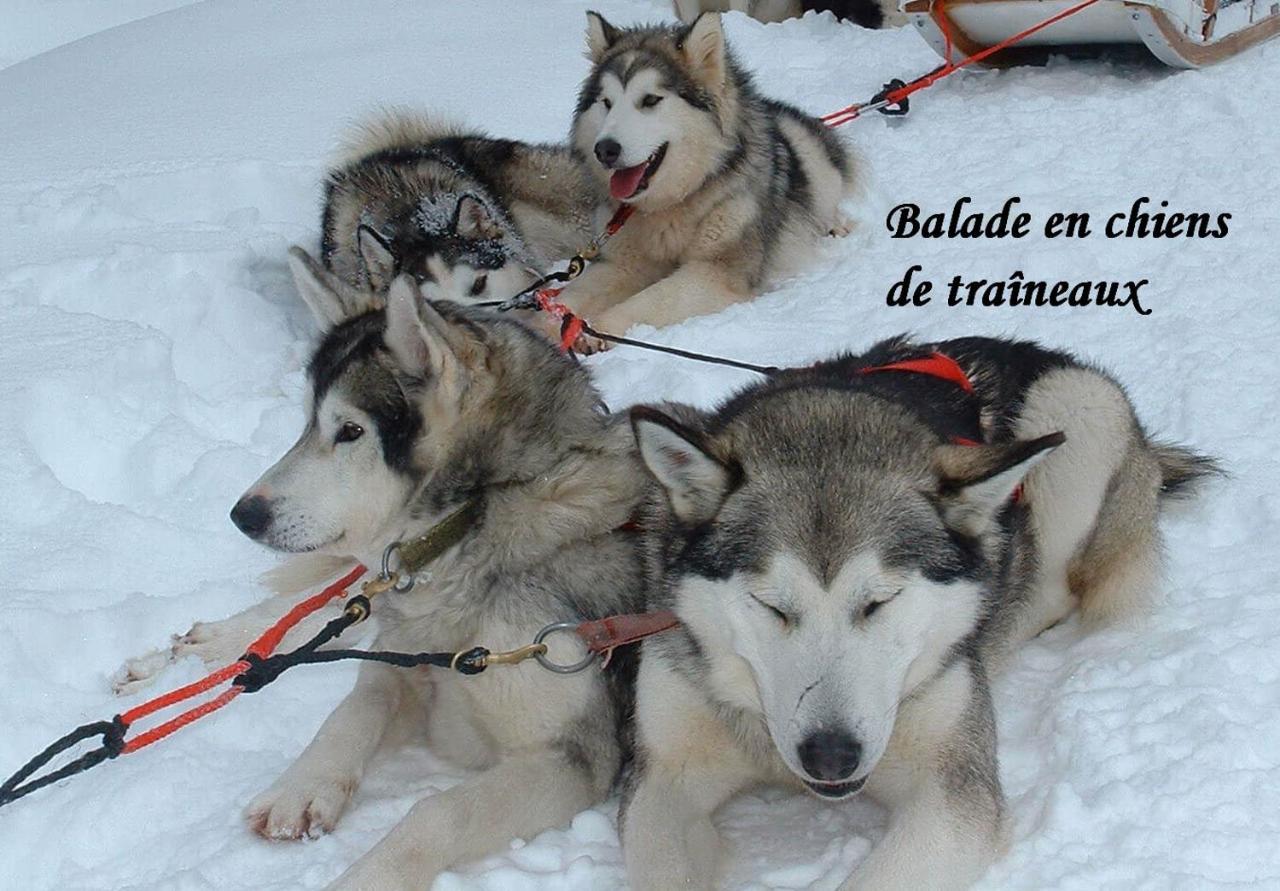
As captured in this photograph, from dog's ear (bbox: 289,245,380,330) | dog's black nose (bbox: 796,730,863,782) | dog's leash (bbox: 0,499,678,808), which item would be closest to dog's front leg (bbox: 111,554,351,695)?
dog's leash (bbox: 0,499,678,808)

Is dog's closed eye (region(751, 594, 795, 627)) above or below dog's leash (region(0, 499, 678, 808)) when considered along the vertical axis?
above

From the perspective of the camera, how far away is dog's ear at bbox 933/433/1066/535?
1895 millimetres

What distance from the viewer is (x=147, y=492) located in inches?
137

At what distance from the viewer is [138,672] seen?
269 centimetres

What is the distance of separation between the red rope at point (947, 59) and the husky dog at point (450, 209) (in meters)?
1.53

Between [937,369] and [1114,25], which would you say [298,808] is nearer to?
[937,369]

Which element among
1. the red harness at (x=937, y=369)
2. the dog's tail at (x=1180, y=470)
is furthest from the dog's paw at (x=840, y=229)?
the red harness at (x=937, y=369)

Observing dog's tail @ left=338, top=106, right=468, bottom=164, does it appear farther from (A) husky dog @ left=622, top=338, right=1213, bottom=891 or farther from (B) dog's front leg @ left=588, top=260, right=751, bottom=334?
(A) husky dog @ left=622, top=338, right=1213, bottom=891

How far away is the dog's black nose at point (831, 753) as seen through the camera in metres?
1.74

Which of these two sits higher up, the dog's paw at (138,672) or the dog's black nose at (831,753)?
the dog's black nose at (831,753)

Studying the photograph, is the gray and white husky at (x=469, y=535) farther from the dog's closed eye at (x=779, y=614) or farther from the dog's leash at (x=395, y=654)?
the dog's closed eye at (x=779, y=614)

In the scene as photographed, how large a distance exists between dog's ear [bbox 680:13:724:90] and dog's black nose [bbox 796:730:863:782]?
3916mm

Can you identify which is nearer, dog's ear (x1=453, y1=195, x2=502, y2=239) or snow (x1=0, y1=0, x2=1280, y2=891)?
snow (x1=0, y1=0, x2=1280, y2=891)

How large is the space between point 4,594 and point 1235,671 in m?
2.69
